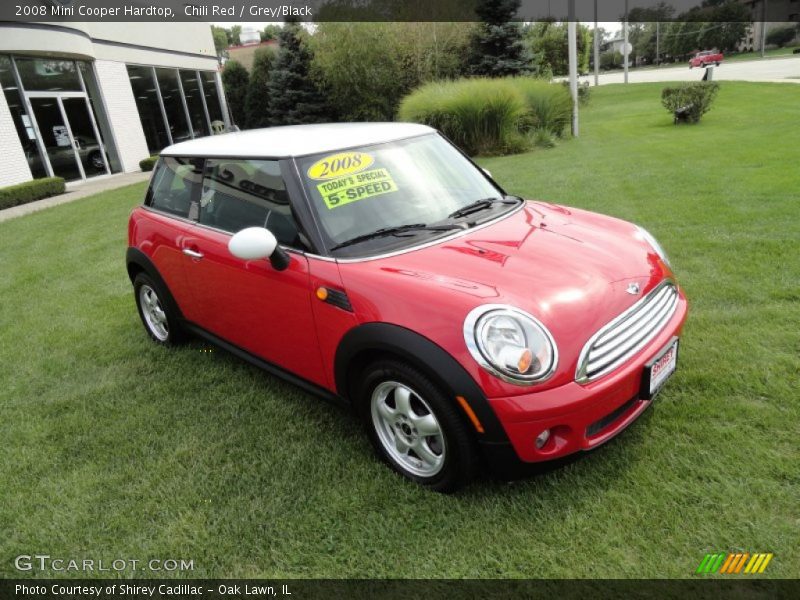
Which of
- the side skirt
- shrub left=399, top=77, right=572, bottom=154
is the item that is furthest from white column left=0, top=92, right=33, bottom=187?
the side skirt

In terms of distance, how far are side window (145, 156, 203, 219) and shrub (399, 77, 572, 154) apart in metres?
10.4

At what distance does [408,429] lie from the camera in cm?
260

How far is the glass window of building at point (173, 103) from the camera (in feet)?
72.0

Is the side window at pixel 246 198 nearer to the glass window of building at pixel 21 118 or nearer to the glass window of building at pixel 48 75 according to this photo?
the glass window of building at pixel 21 118

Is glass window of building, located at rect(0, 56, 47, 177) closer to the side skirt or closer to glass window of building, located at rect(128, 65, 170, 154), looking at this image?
glass window of building, located at rect(128, 65, 170, 154)

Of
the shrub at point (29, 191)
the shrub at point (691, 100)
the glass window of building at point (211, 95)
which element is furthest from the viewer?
the glass window of building at point (211, 95)

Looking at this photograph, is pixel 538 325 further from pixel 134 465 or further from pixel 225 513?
pixel 134 465

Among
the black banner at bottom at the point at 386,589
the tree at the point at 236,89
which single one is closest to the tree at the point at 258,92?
the tree at the point at 236,89

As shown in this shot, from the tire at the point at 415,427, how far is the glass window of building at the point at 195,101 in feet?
79.7

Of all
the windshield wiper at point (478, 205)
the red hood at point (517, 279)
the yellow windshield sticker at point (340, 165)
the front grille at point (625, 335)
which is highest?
the yellow windshield sticker at point (340, 165)

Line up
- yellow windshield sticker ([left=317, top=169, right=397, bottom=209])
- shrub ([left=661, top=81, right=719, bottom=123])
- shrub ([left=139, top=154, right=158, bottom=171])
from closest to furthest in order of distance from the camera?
yellow windshield sticker ([left=317, top=169, right=397, bottom=209]) → shrub ([left=661, top=81, right=719, bottom=123]) → shrub ([left=139, top=154, right=158, bottom=171])

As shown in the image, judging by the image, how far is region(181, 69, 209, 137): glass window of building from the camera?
2358 centimetres

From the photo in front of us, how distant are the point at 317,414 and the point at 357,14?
23.9 meters

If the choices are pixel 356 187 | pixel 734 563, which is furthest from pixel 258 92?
pixel 734 563
